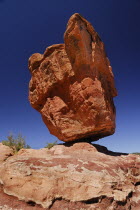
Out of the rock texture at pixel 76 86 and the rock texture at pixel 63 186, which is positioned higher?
the rock texture at pixel 76 86

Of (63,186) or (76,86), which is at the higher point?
(76,86)

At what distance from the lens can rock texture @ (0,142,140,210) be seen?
431 cm

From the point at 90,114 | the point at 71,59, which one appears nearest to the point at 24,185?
the point at 90,114

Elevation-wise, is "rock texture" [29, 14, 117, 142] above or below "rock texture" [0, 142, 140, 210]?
above

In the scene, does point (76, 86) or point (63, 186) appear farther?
point (76, 86)

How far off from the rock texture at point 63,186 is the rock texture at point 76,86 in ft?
9.61

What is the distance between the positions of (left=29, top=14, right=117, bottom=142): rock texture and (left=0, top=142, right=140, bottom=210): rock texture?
2929 mm

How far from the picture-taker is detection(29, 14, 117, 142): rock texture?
26.8 feet

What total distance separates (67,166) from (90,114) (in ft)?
11.3

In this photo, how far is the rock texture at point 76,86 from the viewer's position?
8164 mm

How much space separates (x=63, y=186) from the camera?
183 inches

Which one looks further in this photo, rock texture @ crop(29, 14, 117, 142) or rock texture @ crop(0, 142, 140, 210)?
rock texture @ crop(29, 14, 117, 142)

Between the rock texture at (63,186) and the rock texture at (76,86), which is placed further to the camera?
the rock texture at (76,86)

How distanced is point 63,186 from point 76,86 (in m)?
5.08
